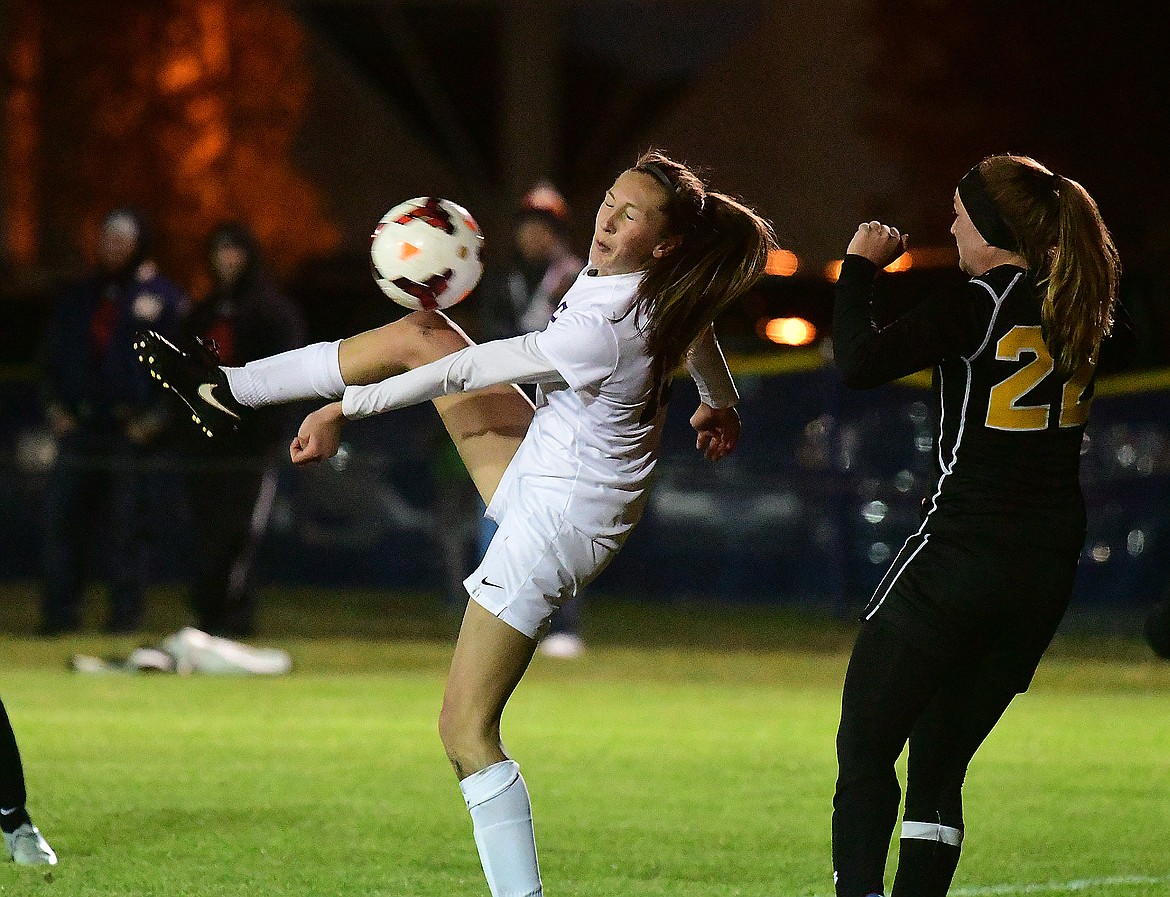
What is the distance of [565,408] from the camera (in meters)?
5.01

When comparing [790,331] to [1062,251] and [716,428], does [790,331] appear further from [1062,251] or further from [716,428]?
[1062,251]

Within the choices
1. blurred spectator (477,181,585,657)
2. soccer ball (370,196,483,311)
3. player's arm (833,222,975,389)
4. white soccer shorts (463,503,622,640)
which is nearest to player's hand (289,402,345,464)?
white soccer shorts (463,503,622,640)

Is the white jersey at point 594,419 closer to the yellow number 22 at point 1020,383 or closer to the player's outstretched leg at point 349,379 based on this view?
the player's outstretched leg at point 349,379

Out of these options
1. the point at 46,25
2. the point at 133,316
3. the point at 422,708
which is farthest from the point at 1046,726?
the point at 46,25

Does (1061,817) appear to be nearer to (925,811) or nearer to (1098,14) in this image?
(925,811)

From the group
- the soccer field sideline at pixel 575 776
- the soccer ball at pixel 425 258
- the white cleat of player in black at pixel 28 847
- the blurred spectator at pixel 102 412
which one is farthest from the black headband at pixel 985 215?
the blurred spectator at pixel 102 412

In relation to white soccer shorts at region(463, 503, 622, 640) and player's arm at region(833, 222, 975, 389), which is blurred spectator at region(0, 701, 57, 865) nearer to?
white soccer shorts at region(463, 503, 622, 640)

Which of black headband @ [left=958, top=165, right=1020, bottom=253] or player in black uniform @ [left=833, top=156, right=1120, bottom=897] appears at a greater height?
black headband @ [left=958, top=165, right=1020, bottom=253]

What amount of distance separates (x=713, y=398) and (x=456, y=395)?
0.73 meters

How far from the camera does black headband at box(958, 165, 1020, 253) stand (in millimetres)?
4812

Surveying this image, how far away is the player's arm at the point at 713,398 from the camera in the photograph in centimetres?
545

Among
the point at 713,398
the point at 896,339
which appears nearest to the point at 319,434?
the point at 713,398

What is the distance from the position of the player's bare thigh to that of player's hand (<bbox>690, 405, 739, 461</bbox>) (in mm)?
500

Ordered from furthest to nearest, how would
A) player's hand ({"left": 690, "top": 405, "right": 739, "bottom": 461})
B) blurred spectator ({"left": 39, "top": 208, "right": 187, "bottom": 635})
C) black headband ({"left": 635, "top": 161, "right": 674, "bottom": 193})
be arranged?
blurred spectator ({"left": 39, "top": 208, "right": 187, "bottom": 635}) < player's hand ({"left": 690, "top": 405, "right": 739, "bottom": 461}) < black headband ({"left": 635, "top": 161, "right": 674, "bottom": 193})
